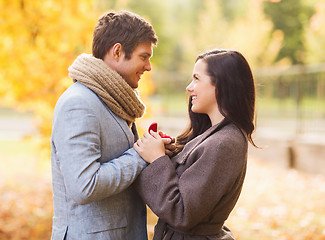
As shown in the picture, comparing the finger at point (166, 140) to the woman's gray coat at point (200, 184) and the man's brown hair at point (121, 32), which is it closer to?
the woman's gray coat at point (200, 184)

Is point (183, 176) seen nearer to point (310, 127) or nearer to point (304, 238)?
point (304, 238)

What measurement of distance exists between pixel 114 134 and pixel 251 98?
0.78 metres

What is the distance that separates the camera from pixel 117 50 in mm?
2146

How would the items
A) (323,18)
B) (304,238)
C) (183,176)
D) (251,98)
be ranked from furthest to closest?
(323,18), (304,238), (251,98), (183,176)

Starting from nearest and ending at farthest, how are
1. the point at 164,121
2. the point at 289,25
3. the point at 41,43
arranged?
1. the point at 41,43
2. the point at 164,121
3. the point at 289,25

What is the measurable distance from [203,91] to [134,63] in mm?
422

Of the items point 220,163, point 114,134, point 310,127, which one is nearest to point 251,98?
point 220,163

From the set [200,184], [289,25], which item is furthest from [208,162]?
[289,25]

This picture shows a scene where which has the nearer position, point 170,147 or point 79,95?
point 79,95

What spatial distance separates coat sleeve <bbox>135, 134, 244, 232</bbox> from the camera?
1950 millimetres

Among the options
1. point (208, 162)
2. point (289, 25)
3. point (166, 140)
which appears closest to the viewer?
point (208, 162)

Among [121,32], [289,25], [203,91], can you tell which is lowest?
[289,25]

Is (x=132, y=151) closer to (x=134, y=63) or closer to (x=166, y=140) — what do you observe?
(x=166, y=140)

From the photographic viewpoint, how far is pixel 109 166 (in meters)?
1.95
